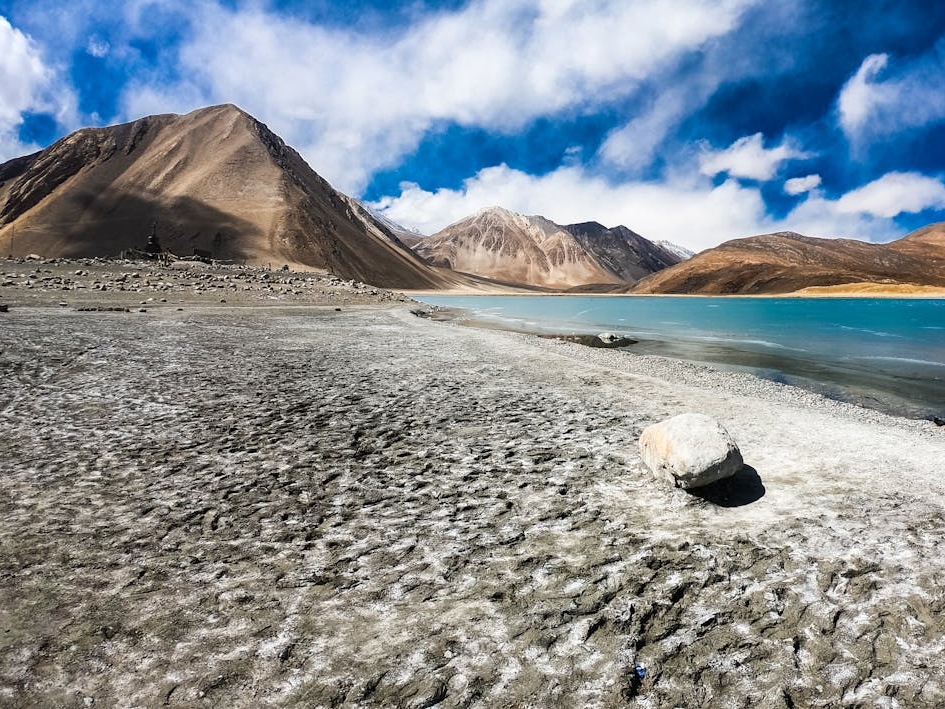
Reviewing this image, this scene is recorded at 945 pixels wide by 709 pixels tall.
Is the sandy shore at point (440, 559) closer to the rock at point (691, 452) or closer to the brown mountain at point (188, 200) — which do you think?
the rock at point (691, 452)

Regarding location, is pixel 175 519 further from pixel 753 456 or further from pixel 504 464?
pixel 753 456

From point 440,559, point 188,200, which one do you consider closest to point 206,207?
point 188,200

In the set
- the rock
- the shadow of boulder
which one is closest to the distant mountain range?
the rock

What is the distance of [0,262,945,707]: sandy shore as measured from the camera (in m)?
3.15

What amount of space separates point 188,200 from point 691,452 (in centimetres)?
15517

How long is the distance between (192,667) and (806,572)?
4.91m

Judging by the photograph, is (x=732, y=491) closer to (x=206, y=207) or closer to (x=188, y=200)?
(x=206, y=207)

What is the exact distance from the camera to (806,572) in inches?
170

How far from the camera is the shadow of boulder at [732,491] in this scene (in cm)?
587

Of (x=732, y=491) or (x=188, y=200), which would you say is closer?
(x=732, y=491)

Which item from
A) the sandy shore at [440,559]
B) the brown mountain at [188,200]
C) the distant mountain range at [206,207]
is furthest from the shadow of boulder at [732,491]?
the distant mountain range at [206,207]

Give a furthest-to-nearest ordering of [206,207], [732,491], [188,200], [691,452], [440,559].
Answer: [188,200] → [206,207] → [732,491] → [691,452] → [440,559]

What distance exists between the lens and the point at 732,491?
20.1 ft

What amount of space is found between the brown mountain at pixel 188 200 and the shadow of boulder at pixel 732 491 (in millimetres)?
115299
